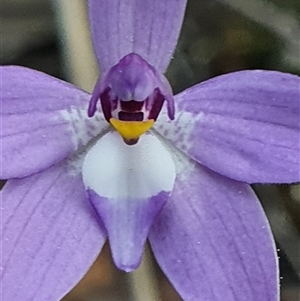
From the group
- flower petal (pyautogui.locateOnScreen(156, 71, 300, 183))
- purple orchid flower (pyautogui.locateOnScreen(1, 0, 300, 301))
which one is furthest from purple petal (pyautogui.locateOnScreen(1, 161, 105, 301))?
flower petal (pyautogui.locateOnScreen(156, 71, 300, 183))

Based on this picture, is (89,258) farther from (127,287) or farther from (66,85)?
(127,287)

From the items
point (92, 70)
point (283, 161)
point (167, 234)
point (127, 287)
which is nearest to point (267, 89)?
point (283, 161)

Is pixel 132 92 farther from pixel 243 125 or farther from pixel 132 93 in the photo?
pixel 243 125

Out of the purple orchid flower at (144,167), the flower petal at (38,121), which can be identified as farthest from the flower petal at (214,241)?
the flower petal at (38,121)

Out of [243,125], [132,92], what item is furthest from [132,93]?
[243,125]

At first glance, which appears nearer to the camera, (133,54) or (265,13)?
(133,54)

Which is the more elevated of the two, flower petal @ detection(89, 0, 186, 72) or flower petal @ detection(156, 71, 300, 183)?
flower petal @ detection(89, 0, 186, 72)

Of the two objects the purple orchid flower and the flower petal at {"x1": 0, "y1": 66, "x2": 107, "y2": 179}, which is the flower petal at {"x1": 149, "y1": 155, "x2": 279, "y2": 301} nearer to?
the purple orchid flower

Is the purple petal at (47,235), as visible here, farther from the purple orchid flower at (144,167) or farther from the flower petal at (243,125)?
the flower petal at (243,125)
